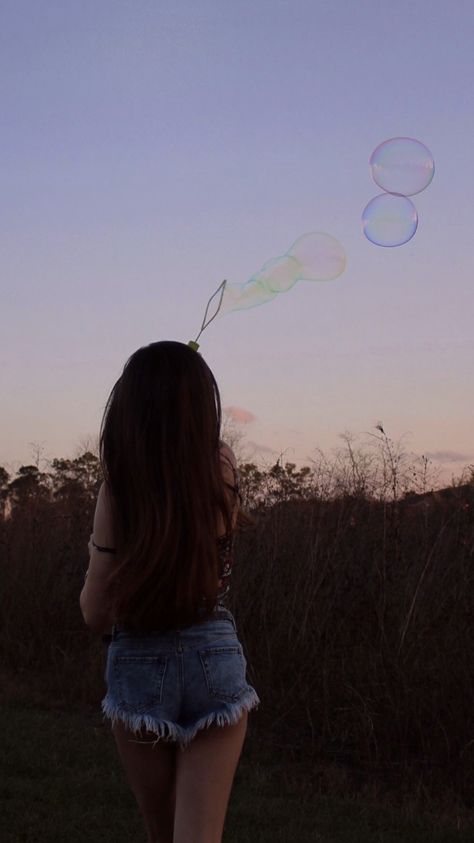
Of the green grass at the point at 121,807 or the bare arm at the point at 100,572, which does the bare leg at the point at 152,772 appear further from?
the green grass at the point at 121,807

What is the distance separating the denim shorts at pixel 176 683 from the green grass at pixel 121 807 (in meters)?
2.98

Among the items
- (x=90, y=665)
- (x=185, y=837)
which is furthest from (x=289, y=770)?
(x=185, y=837)

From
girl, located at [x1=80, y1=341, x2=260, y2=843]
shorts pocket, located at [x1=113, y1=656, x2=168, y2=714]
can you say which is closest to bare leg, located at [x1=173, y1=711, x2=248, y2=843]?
girl, located at [x1=80, y1=341, x2=260, y2=843]

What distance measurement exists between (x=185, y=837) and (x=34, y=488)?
10.2 metres

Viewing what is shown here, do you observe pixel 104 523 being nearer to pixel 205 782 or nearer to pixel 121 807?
pixel 205 782

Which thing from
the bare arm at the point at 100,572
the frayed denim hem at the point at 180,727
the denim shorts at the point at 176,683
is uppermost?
the bare arm at the point at 100,572

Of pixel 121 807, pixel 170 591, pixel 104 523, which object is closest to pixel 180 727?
pixel 170 591

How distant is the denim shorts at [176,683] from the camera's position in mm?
2299

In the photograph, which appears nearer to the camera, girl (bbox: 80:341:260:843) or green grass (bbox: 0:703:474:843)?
girl (bbox: 80:341:260:843)

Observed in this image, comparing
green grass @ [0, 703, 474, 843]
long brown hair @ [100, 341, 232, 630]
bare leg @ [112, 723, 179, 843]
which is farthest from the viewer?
green grass @ [0, 703, 474, 843]

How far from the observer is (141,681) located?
7.59 feet

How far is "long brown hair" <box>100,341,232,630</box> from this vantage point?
2.26 m

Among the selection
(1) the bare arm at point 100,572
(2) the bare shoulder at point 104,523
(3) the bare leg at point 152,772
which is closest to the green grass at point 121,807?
(3) the bare leg at point 152,772

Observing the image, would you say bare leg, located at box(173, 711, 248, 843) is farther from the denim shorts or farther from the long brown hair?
the long brown hair
